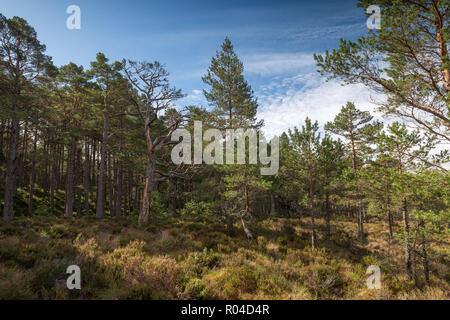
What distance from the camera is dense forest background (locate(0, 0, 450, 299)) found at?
17.5 ft

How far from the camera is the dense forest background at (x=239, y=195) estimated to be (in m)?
5.33

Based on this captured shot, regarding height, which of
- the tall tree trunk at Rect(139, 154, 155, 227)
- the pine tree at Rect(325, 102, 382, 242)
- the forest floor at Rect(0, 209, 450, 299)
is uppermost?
the pine tree at Rect(325, 102, 382, 242)

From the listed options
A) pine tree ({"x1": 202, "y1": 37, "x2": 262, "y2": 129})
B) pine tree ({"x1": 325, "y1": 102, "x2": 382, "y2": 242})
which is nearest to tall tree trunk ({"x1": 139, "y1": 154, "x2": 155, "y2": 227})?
pine tree ({"x1": 202, "y1": 37, "x2": 262, "y2": 129})

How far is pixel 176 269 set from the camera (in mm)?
5836

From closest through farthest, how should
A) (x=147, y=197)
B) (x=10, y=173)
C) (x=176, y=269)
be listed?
1. (x=176, y=269)
2. (x=10, y=173)
3. (x=147, y=197)

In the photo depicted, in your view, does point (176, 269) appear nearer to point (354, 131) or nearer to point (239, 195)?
point (239, 195)

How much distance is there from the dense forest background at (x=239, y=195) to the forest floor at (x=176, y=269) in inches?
2.0

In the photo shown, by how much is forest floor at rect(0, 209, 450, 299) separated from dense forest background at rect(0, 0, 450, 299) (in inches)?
2.0

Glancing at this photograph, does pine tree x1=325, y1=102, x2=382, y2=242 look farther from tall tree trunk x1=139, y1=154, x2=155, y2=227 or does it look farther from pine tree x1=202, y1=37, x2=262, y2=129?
tall tree trunk x1=139, y1=154, x2=155, y2=227

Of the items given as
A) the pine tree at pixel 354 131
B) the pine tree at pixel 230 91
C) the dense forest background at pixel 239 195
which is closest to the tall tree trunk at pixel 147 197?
the dense forest background at pixel 239 195

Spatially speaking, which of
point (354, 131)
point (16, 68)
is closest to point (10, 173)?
point (16, 68)

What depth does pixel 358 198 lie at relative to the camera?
50.9 ft

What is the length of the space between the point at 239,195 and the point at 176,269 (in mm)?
7588
